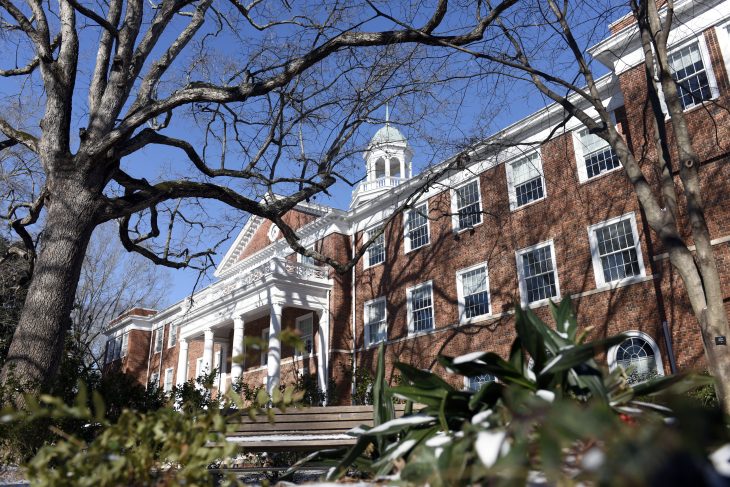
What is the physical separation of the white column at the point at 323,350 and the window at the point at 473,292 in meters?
6.23

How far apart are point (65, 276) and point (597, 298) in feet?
40.2

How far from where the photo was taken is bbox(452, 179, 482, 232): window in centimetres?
1880

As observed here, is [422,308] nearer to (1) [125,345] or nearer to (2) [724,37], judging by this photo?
(2) [724,37]

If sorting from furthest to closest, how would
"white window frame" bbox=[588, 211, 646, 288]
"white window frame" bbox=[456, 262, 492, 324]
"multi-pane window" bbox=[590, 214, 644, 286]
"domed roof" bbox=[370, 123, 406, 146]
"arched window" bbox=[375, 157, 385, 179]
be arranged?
"arched window" bbox=[375, 157, 385, 179]
"white window frame" bbox=[456, 262, 492, 324]
"domed roof" bbox=[370, 123, 406, 146]
"multi-pane window" bbox=[590, 214, 644, 286]
"white window frame" bbox=[588, 211, 646, 288]

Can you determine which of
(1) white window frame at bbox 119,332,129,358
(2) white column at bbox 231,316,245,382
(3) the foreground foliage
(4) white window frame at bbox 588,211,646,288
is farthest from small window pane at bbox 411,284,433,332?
(1) white window frame at bbox 119,332,129,358

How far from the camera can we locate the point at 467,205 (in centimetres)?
1909

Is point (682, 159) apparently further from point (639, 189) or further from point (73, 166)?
point (73, 166)

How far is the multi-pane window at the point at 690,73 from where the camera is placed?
43.5ft

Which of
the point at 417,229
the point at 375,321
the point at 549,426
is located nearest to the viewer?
the point at 549,426

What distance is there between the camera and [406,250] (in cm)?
2108

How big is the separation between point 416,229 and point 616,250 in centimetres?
788

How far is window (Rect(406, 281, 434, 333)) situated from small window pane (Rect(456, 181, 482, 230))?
2.56 m

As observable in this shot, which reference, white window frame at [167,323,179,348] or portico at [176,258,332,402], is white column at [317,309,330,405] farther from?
white window frame at [167,323,179,348]

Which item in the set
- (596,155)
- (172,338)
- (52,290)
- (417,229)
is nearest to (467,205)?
(417,229)
